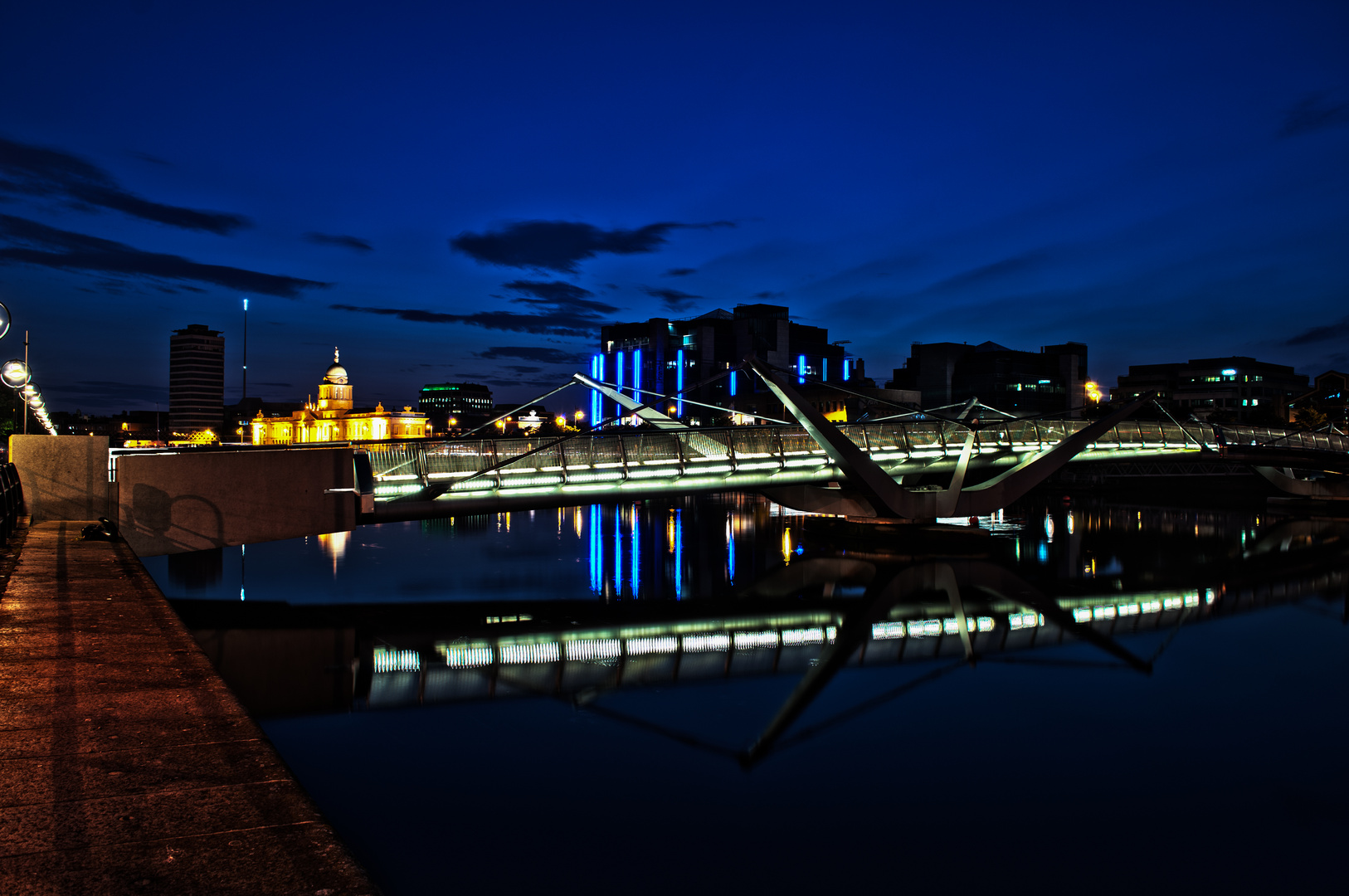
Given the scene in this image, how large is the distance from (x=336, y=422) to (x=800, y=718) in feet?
418

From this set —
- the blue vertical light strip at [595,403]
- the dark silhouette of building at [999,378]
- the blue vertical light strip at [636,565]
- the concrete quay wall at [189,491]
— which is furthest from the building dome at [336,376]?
the concrete quay wall at [189,491]

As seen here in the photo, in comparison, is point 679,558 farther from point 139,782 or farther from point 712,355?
point 712,355

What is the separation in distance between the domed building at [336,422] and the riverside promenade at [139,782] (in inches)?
4696

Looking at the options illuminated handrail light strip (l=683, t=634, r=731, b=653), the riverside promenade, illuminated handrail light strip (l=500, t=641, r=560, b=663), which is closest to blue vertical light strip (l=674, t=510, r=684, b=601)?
illuminated handrail light strip (l=683, t=634, r=731, b=653)

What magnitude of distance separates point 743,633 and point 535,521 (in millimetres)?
31447

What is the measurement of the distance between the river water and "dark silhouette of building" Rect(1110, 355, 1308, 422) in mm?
97512

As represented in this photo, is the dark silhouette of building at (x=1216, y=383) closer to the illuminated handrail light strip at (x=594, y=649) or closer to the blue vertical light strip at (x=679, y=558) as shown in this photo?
the blue vertical light strip at (x=679, y=558)

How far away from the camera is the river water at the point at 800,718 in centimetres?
887

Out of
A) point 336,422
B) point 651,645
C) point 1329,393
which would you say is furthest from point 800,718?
point 1329,393

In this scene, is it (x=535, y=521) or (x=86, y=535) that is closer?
(x=86, y=535)

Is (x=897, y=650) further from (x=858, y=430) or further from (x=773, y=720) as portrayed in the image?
(x=858, y=430)

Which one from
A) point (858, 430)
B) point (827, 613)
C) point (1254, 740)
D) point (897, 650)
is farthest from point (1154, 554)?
point (1254, 740)

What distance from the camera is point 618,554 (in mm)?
33562

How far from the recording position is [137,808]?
4609mm
